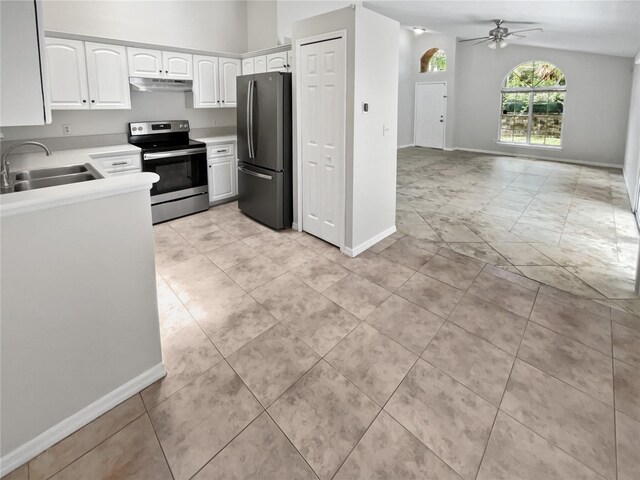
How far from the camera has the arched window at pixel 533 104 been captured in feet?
29.3

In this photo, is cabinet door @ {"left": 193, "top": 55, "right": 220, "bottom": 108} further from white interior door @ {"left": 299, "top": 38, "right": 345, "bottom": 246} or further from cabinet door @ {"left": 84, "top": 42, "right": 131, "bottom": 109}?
white interior door @ {"left": 299, "top": 38, "right": 345, "bottom": 246}

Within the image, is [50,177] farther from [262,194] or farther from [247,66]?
[247,66]

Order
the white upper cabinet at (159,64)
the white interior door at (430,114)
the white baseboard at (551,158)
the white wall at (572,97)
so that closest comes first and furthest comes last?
1. the white upper cabinet at (159,64)
2. the white wall at (572,97)
3. the white baseboard at (551,158)
4. the white interior door at (430,114)

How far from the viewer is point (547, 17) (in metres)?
4.98

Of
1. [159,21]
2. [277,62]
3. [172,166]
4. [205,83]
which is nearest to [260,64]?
[277,62]

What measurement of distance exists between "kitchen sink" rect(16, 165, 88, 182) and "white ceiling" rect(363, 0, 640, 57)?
4.79m

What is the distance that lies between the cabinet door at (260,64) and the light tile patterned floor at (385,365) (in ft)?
7.74

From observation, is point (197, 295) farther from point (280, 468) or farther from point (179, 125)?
point (179, 125)

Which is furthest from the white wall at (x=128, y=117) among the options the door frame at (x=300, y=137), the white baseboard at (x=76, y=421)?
the white baseboard at (x=76, y=421)

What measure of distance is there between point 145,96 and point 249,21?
212 centimetres

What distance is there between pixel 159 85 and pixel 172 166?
1.03 metres

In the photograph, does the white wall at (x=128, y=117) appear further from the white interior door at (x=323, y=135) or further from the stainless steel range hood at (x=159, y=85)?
the white interior door at (x=323, y=135)

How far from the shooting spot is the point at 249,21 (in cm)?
575

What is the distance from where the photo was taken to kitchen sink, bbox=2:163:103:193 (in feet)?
7.65
